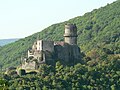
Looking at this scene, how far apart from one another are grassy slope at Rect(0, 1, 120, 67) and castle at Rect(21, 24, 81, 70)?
175 ft

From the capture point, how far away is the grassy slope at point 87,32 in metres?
140

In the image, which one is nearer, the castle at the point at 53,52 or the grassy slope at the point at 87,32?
the castle at the point at 53,52

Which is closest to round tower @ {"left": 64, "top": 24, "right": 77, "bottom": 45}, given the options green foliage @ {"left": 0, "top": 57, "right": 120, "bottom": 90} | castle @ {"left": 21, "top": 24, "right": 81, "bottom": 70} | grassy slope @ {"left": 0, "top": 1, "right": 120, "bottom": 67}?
castle @ {"left": 21, "top": 24, "right": 81, "bottom": 70}

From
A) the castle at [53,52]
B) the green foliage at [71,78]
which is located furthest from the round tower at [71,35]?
the green foliage at [71,78]

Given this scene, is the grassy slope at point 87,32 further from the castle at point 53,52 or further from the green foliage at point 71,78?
the castle at point 53,52

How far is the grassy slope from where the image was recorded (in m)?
140

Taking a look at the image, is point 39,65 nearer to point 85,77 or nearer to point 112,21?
point 85,77

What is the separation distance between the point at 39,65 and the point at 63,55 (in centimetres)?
392

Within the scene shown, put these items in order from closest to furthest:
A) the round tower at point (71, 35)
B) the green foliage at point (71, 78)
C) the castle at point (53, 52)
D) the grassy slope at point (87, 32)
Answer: the green foliage at point (71, 78)
the castle at point (53, 52)
the round tower at point (71, 35)
the grassy slope at point (87, 32)

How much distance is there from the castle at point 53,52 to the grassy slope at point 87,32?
53.2 meters

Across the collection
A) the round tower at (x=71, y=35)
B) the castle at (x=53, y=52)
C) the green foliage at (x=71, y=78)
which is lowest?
the green foliage at (x=71, y=78)

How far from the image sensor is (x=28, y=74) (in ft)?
232

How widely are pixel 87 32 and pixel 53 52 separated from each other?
79.7 m

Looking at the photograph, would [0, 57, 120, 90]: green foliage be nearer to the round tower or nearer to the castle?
the castle
